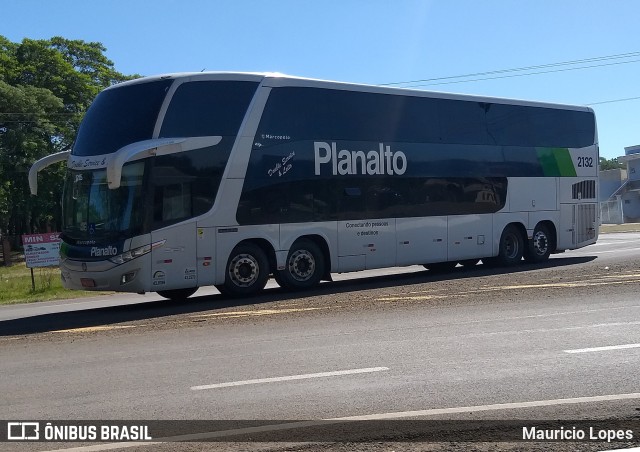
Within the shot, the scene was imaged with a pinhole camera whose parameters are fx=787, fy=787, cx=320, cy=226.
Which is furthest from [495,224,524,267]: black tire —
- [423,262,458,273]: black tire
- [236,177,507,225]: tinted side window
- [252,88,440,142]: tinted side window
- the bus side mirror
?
the bus side mirror

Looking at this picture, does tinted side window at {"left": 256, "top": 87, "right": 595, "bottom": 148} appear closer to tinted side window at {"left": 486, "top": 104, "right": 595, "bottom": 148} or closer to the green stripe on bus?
tinted side window at {"left": 486, "top": 104, "right": 595, "bottom": 148}

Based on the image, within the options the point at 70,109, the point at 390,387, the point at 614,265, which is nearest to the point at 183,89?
the point at 390,387

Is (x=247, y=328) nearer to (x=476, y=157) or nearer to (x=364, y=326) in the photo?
(x=364, y=326)

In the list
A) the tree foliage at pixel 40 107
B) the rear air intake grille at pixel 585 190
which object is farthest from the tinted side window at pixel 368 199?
the tree foliage at pixel 40 107

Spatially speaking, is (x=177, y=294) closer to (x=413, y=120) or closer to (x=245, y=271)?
(x=245, y=271)

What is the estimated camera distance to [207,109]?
15.5 m

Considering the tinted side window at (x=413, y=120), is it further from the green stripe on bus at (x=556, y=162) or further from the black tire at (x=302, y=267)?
the black tire at (x=302, y=267)

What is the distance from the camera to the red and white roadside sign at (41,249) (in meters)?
23.2

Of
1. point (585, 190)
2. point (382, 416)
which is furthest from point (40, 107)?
point (382, 416)

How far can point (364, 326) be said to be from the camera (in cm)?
1145

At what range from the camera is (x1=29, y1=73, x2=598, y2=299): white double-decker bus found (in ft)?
48.6

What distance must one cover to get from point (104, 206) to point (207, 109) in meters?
2.74

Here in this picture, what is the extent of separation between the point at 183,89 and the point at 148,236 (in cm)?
292

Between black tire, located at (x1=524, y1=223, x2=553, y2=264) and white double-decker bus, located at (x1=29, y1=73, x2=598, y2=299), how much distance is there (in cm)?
7
